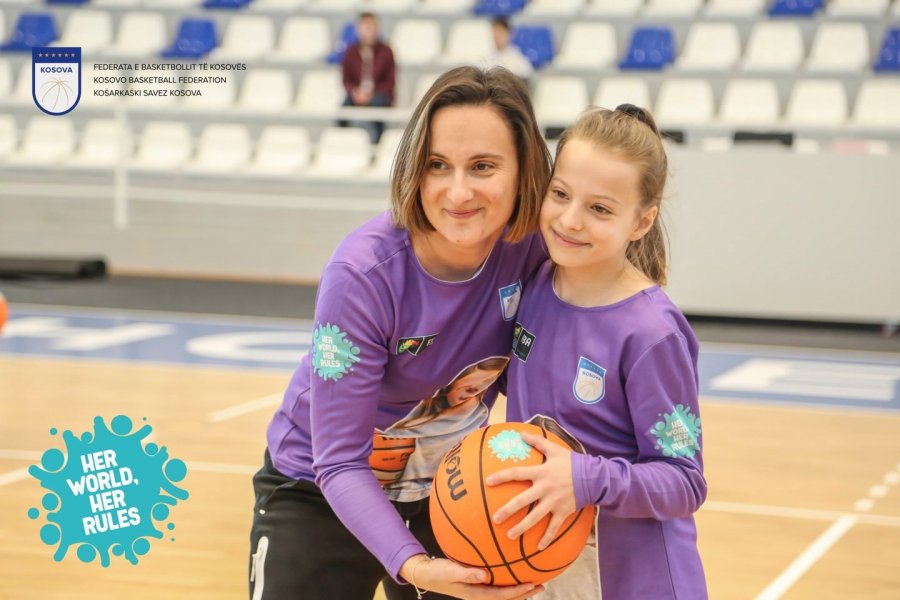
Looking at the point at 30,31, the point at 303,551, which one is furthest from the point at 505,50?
the point at 303,551

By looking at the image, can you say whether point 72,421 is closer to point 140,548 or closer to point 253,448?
point 253,448

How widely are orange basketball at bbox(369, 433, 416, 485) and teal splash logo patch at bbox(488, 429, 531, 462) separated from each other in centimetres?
41

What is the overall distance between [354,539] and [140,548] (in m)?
1.08

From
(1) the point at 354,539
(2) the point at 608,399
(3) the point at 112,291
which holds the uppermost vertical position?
(2) the point at 608,399

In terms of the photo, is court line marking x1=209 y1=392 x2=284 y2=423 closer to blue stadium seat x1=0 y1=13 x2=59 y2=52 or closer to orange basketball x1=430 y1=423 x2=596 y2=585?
orange basketball x1=430 y1=423 x2=596 y2=585

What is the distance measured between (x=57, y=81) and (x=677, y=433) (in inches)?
78.2

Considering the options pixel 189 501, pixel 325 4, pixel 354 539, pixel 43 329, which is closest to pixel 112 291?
pixel 43 329

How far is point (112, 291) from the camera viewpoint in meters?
9.20

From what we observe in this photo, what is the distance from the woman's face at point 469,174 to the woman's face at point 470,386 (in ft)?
0.94

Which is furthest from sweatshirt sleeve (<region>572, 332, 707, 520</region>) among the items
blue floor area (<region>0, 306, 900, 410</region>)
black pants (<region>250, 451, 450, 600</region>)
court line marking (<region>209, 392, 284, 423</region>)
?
blue floor area (<region>0, 306, 900, 410</region>)

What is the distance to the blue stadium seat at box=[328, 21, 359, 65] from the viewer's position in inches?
422

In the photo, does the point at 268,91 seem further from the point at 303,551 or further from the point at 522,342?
the point at 522,342

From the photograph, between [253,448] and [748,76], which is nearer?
[253,448]

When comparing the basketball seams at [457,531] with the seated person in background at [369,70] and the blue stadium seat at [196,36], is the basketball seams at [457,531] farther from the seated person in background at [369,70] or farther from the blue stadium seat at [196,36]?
the blue stadium seat at [196,36]
